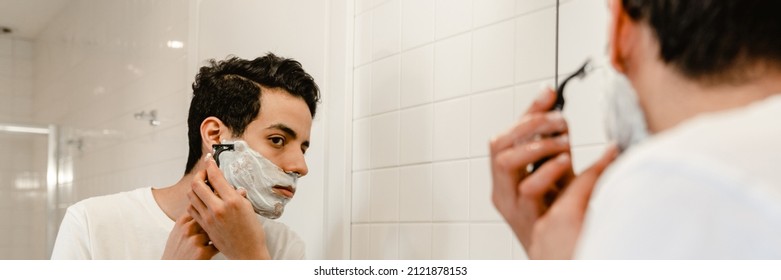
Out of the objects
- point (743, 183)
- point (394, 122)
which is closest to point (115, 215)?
point (394, 122)

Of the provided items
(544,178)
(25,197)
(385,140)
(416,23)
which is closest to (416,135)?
(385,140)

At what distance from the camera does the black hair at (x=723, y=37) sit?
601 mm

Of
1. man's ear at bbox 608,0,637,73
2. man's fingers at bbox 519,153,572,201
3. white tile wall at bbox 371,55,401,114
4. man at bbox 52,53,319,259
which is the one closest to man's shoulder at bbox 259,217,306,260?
man at bbox 52,53,319,259

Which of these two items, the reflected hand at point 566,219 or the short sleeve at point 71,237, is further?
the short sleeve at point 71,237

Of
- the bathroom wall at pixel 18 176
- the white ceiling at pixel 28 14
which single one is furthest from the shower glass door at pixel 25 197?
the white ceiling at pixel 28 14

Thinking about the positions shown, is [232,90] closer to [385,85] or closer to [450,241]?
[385,85]

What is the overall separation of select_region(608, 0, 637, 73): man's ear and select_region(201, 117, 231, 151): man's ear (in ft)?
1.82

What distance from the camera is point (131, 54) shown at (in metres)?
1.06

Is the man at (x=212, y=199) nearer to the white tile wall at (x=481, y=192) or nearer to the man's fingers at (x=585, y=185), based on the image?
the white tile wall at (x=481, y=192)

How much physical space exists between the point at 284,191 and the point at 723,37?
2.08 ft

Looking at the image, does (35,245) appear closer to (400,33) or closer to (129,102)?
(129,102)

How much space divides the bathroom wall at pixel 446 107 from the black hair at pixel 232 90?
0.50 feet
